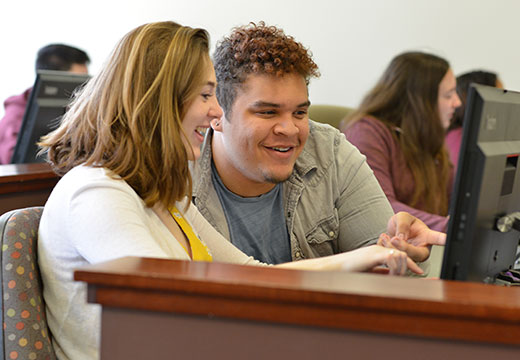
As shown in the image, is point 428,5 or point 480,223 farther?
point 428,5

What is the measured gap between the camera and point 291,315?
72cm

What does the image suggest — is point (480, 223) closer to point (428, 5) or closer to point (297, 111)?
point (297, 111)

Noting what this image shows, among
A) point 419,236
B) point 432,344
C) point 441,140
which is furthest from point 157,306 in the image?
point 441,140

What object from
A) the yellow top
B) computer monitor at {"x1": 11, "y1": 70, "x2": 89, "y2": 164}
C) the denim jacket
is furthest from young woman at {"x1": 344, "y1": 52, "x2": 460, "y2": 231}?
the yellow top

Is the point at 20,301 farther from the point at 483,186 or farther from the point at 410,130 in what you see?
the point at 410,130

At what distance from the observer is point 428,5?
3486mm

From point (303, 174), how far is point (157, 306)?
3.23ft

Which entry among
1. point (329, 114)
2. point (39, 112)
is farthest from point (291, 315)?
point (329, 114)

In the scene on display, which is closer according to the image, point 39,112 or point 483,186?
point 483,186

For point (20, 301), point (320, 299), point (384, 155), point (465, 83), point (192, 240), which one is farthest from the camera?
point (465, 83)

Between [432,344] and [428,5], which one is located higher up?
[428,5]

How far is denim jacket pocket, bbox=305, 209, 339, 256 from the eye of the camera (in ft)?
5.42

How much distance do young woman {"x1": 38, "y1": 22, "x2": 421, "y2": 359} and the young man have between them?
0.97 feet

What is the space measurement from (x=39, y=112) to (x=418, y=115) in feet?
4.73
